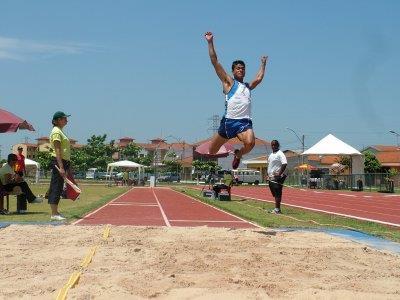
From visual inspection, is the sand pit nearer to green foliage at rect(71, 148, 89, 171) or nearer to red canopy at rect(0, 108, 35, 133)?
red canopy at rect(0, 108, 35, 133)

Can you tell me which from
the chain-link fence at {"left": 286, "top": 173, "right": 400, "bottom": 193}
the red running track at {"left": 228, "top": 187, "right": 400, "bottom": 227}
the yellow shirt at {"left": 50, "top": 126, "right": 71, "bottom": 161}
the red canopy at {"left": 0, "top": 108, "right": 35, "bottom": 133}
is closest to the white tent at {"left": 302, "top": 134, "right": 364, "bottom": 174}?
the chain-link fence at {"left": 286, "top": 173, "right": 400, "bottom": 193}

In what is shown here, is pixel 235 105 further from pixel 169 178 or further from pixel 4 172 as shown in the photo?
pixel 169 178

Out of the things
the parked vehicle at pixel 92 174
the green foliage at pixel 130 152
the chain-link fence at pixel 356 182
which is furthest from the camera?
the green foliage at pixel 130 152

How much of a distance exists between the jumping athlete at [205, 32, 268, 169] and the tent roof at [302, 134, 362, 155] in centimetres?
2862

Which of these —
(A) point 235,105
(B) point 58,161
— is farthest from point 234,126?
(B) point 58,161

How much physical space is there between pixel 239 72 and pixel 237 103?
18.9 inches

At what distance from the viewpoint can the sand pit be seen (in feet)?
12.5

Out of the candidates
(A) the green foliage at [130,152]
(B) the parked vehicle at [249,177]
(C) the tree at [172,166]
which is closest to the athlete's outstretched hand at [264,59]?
(B) the parked vehicle at [249,177]

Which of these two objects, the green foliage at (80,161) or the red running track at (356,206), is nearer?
the red running track at (356,206)

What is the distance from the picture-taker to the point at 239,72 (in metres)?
7.20

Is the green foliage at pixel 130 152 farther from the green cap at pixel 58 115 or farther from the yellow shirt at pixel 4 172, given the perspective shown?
the green cap at pixel 58 115

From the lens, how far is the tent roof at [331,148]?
35062 mm

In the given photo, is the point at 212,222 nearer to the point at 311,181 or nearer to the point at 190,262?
the point at 190,262

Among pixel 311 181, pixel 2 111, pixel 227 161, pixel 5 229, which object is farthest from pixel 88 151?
pixel 5 229
